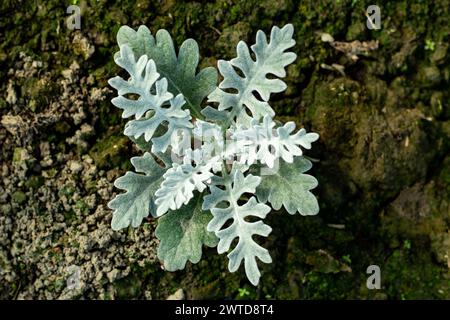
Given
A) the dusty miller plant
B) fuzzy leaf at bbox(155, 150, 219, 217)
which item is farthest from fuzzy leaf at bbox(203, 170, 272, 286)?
fuzzy leaf at bbox(155, 150, 219, 217)

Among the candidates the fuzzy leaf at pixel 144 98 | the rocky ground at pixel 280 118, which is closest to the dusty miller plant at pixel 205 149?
the fuzzy leaf at pixel 144 98

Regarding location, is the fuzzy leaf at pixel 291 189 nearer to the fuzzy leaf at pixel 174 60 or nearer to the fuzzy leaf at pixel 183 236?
the fuzzy leaf at pixel 183 236

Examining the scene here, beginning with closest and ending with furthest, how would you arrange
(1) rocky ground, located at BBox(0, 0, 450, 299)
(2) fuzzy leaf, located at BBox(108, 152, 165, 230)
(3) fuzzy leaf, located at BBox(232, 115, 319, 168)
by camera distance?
1. (3) fuzzy leaf, located at BBox(232, 115, 319, 168)
2. (2) fuzzy leaf, located at BBox(108, 152, 165, 230)
3. (1) rocky ground, located at BBox(0, 0, 450, 299)

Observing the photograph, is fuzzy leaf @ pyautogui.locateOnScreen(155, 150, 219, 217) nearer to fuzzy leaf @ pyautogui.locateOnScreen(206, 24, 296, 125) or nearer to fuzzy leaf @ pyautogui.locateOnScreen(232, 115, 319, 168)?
fuzzy leaf @ pyautogui.locateOnScreen(232, 115, 319, 168)

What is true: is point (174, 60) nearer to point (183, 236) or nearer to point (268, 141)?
point (268, 141)

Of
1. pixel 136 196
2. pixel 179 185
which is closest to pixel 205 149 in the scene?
pixel 179 185

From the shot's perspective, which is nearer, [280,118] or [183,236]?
[183,236]
